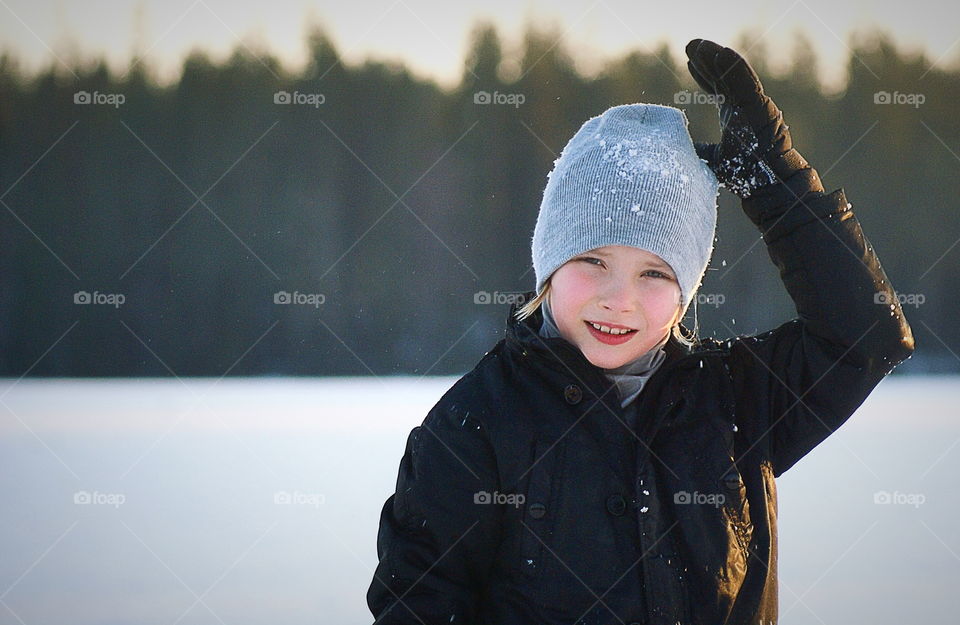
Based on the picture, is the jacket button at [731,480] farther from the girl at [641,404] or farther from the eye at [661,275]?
the eye at [661,275]

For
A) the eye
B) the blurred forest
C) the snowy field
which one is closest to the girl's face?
the eye

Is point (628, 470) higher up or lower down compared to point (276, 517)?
higher up

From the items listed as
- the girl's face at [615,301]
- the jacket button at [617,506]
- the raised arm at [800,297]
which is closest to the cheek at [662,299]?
the girl's face at [615,301]

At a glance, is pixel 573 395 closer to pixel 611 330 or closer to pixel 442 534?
pixel 611 330

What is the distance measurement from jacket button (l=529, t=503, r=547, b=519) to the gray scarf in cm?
18

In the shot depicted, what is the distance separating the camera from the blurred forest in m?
8.52

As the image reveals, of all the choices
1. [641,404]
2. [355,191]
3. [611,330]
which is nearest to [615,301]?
[611,330]

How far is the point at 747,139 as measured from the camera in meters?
1.33

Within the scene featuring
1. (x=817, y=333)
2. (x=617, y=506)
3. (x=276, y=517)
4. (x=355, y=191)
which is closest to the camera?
(x=617, y=506)

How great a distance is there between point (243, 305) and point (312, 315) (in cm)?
65

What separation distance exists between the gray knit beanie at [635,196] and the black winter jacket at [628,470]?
0.10 meters

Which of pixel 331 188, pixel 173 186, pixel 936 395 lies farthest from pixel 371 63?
pixel 936 395

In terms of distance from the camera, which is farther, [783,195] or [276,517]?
[276,517]

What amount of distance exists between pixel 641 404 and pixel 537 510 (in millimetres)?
201
